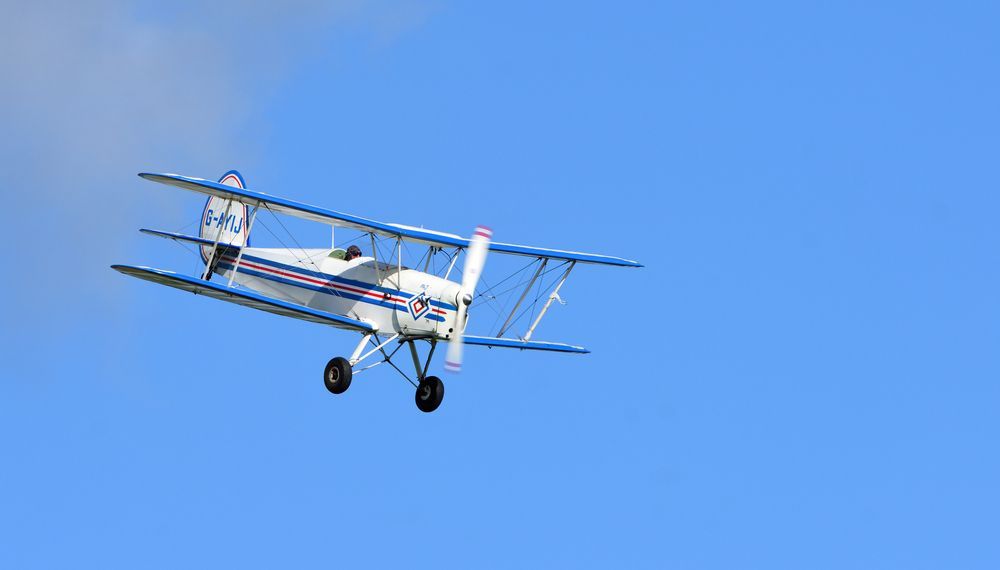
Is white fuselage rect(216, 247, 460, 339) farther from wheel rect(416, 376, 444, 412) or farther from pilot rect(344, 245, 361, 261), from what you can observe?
wheel rect(416, 376, 444, 412)

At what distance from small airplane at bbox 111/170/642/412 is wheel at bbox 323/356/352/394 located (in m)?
0.02

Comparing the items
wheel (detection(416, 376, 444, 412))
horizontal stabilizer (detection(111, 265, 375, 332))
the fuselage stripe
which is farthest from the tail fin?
wheel (detection(416, 376, 444, 412))

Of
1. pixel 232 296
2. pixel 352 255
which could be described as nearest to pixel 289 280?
pixel 352 255

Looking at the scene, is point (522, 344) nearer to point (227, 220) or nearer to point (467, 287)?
point (467, 287)

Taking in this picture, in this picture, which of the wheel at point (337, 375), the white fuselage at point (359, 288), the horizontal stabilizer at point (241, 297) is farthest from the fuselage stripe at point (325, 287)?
the wheel at point (337, 375)

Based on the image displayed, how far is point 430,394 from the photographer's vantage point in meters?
30.2

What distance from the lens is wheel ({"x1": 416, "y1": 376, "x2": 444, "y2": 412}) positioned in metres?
30.2

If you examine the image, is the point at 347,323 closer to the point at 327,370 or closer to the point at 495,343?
the point at 327,370

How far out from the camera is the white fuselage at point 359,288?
29562 mm

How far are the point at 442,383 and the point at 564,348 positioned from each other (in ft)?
10.5

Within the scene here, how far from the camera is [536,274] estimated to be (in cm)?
3288

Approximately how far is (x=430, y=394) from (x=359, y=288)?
2.41m

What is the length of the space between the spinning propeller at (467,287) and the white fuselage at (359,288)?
132mm

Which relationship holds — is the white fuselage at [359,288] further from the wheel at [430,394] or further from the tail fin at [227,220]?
the tail fin at [227,220]
